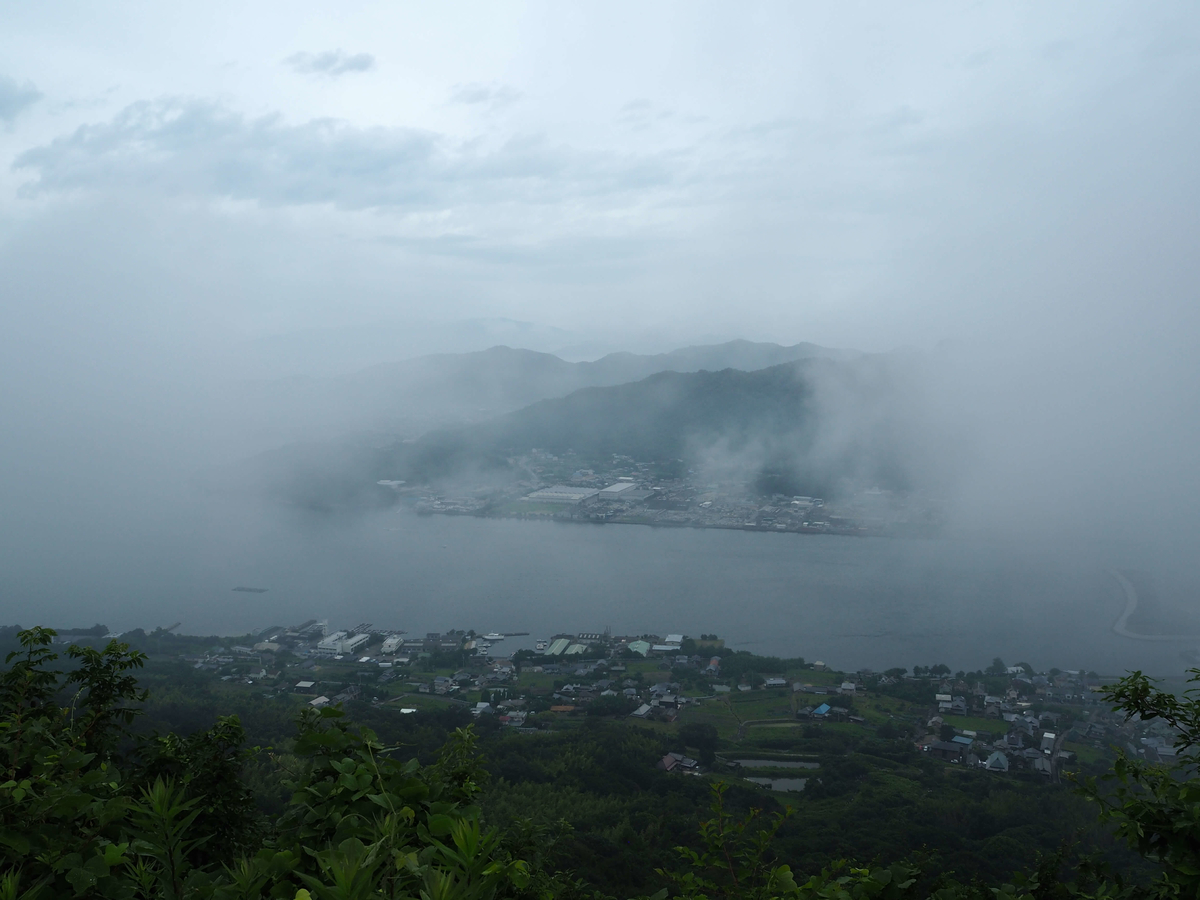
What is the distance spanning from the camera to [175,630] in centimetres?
1334

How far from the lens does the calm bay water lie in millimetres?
12164

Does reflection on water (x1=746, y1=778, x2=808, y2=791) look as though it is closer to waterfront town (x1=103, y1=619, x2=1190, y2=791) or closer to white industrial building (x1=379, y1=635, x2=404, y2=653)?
waterfront town (x1=103, y1=619, x2=1190, y2=791)

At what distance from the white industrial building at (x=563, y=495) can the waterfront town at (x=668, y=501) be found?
4 cm

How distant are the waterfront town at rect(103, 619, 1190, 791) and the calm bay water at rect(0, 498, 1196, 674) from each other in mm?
937

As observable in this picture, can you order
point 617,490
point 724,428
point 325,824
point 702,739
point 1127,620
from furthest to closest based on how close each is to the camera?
1. point 724,428
2. point 617,490
3. point 1127,620
4. point 702,739
5. point 325,824

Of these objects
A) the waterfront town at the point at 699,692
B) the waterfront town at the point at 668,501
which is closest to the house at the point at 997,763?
the waterfront town at the point at 699,692

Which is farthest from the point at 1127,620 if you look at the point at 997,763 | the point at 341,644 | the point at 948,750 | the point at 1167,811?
the point at 341,644

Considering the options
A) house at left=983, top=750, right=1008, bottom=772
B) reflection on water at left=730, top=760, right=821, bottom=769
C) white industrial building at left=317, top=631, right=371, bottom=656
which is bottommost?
white industrial building at left=317, top=631, right=371, bottom=656

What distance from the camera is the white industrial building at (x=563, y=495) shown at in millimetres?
23734

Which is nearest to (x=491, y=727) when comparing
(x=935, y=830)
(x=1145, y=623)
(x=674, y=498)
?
(x=935, y=830)

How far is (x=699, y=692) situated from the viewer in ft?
32.6

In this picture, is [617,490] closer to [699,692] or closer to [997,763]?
[699,692]

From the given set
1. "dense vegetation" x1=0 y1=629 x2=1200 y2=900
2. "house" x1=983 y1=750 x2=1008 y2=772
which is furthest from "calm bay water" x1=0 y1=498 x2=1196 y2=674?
"dense vegetation" x1=0 y1=629 x2=1200 y2=900

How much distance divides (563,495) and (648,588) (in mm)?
9276
